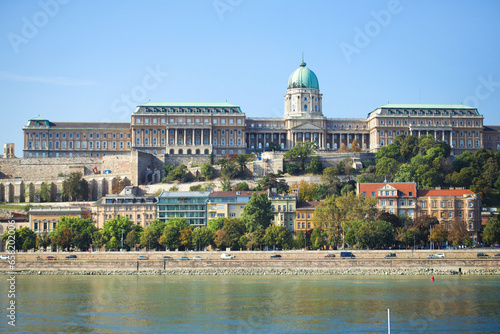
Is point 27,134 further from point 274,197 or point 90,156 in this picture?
point 274,197

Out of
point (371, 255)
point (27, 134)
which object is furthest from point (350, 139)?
point (371, 255)

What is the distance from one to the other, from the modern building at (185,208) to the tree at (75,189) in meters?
19.6

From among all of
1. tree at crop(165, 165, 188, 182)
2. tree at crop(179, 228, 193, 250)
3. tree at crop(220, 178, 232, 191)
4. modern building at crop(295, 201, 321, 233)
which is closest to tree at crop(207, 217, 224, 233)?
tree at crop(179, 228, 193, 250)

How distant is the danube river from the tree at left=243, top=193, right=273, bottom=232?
13876 millimetres

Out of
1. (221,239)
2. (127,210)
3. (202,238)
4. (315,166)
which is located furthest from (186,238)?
(315,166)

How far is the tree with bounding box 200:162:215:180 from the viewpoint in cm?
10862

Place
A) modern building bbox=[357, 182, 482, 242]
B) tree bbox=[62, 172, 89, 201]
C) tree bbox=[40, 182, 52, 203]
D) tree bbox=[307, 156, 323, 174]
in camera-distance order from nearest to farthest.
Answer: modern building bbox=[357, 182, 482, 242]
tree bbox=[62, 172, 89, 201]
tree bbox=[40, 182, 52, 203]
tree bbox=[307, 156, 323, 174]

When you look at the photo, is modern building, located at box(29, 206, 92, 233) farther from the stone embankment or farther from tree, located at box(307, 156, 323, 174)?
tree, located at box(307, 156, 323, 174)

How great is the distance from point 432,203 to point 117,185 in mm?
43587

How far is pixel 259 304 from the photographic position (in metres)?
52.7

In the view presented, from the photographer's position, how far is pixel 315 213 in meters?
81.6

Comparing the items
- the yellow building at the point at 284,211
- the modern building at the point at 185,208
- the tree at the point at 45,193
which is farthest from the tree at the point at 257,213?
the tree at the point at 45,193

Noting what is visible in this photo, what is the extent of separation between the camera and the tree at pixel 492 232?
255 ft

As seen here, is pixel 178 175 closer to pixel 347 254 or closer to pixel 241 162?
pixel 241 162
